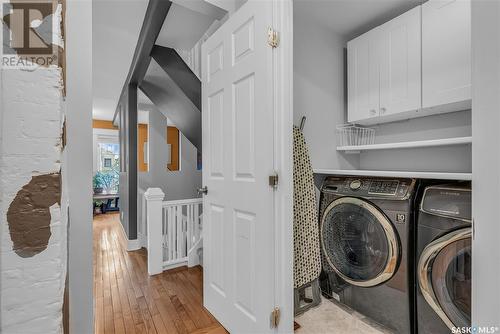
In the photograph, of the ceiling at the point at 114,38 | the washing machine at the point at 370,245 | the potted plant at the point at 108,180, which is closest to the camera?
the washing machine at the point at 370,245

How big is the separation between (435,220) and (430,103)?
36.1 inches

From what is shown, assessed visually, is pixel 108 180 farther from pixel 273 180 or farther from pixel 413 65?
pixel 413 65

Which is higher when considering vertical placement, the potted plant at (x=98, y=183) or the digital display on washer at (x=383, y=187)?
the digital display on washer at (x=383, y=187)

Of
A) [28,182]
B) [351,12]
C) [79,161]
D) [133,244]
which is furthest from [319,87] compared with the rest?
[133,244]

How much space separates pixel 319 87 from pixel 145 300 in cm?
242

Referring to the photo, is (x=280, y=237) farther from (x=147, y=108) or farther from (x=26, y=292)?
(x=147, y=108)

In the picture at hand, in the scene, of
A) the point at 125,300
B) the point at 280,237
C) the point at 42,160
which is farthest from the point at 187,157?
the point at 42,160

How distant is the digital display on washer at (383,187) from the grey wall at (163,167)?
129 inches

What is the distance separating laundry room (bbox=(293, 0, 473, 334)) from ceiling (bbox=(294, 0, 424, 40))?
0.01 metres

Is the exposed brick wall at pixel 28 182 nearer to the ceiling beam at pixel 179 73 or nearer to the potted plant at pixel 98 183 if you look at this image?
the ceiling beam at pixel 179 73

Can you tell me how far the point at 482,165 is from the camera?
0.40m

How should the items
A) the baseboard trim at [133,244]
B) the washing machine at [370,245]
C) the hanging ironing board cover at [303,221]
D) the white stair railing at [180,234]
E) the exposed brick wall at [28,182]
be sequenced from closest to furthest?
1. the exposed brick wall at [28,182]
2. the washing machine at [370,245]
3. the hanging ironing board cover at [303,221]
4. the white stair railing at [180,234]
5. the baseboard trim at [133,244]

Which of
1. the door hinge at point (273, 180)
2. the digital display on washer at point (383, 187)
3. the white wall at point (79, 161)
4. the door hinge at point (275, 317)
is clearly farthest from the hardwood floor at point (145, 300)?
the digital display on washer at point (383, 187)

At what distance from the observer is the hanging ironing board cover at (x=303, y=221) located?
177 cm
